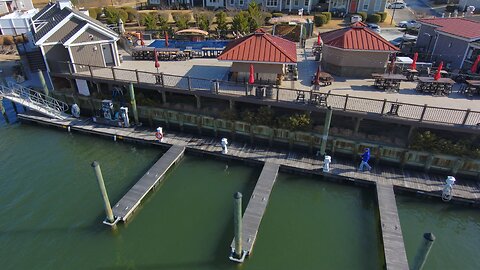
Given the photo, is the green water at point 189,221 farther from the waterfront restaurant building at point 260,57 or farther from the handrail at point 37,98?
the waterfront restaurant building at point 260,57

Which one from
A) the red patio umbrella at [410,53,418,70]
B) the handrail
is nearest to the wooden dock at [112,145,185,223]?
the handrail

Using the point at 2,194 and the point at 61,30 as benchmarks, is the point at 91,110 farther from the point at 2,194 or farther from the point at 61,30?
the point at 2,194

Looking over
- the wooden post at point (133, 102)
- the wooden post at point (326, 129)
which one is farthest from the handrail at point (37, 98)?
the wooden post at point (326, 129)

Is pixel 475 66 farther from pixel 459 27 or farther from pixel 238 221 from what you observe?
pixel 238 221

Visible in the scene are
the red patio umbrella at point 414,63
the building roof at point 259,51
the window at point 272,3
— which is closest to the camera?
the building roof at point 259,51

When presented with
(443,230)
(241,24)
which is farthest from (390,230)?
(241,24)

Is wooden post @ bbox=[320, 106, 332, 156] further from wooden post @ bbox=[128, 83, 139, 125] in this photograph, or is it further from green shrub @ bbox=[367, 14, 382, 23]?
green shrub @ bbox=[367, 14, 382, 23]
